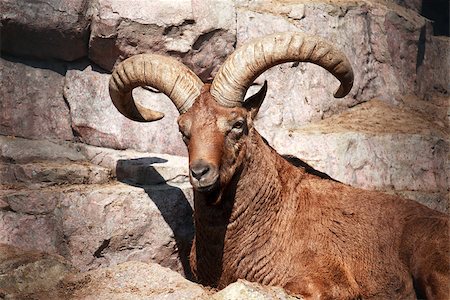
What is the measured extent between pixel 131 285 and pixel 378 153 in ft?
15.6

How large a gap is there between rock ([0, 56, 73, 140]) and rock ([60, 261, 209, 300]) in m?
3.01

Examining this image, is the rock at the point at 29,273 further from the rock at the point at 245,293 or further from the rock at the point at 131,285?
the rock at the point at 245,293

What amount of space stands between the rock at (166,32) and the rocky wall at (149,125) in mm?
16

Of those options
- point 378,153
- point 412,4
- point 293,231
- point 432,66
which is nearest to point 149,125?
point 293,231

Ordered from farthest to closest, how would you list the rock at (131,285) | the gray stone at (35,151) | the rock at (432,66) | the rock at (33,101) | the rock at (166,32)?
1. the rock at (432,66)
2. the rock at (166,32)
3. the rock at (33,101)
4. the gray stone at (35,151)
5. the rock at (131,285)

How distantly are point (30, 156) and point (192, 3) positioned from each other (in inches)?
125

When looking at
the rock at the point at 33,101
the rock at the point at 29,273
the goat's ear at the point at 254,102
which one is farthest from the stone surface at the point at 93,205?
the goat's ear at the point at 254,102

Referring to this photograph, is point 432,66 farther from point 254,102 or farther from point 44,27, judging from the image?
point 44,27

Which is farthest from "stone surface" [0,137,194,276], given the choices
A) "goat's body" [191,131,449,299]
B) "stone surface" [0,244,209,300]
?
"goat's body" [191,131,449,299]

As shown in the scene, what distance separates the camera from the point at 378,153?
10.7m

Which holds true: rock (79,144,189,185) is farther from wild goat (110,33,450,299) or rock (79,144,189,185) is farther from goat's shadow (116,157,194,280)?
wild goat (110,33,450,299)

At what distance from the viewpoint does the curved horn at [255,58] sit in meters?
7.98

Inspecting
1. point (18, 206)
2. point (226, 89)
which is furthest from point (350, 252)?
point (18, 206)

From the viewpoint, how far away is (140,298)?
23.0ft
